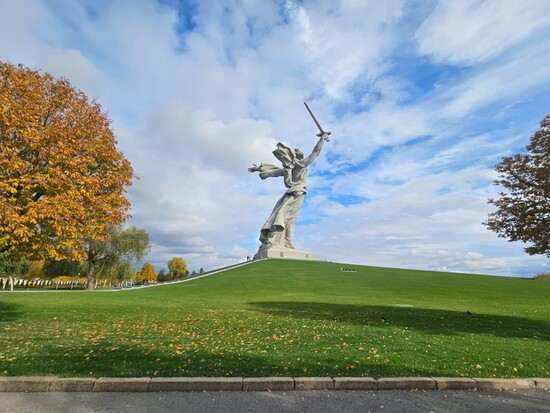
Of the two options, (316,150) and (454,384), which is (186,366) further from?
(316,150)

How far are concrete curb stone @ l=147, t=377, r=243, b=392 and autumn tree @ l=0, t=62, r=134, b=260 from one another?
25.2 feet

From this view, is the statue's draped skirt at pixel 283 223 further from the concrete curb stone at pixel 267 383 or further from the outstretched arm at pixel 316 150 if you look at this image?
the concrete curb stone at pixel 267 383

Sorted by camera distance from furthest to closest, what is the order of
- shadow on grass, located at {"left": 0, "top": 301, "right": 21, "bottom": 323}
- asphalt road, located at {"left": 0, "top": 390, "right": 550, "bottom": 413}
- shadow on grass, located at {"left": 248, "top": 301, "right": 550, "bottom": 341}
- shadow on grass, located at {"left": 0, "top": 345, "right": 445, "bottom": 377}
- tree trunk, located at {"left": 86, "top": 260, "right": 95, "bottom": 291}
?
tree trunk, located at {"left": 86, "top": 260, "right": 95, "bottom": 291} → shadow on grass, located at {"left": 0, "top": 301, "right": 21, "bottom": 323} → shadow on grass, located at {"left": 248, "top": 301, "right": 550, "bottom": 341} → shadow on grass, located at {"left": 0, "top": 345, "right": 445, "bottom": 377} → asphalt road, located at {"left": 0, "top": 390, "right": 550, "bottom": 413}

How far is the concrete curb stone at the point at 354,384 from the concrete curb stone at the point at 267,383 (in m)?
0.95

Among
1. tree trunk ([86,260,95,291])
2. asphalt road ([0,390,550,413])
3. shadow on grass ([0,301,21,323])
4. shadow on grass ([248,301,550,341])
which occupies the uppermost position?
tree trunk ([86,260,95,291])

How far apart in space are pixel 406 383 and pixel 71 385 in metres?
6.66

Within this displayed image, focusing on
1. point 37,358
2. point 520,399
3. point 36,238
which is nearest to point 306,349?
point 520,399

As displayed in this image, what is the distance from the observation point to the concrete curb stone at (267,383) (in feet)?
21.4

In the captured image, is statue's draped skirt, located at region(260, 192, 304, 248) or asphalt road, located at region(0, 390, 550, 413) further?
statue's draped skirt, located at region(260, 192, 304, 248)

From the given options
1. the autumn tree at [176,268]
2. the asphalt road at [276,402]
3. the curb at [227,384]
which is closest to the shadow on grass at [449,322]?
the curb at [227,384]

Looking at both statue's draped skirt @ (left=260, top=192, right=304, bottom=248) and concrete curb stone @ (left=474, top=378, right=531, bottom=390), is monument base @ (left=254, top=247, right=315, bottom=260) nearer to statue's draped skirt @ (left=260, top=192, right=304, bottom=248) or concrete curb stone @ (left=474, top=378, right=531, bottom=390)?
statue's draped skirt @ (left=260, top=192, right=304, bottom=248)

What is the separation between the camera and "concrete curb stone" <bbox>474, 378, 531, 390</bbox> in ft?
22.7

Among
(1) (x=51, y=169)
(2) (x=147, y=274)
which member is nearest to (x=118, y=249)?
(1) (x=51, y=169)

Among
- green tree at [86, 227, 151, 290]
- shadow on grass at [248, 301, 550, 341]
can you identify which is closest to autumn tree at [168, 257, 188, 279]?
green tree at [86, 227, 151, 290]
